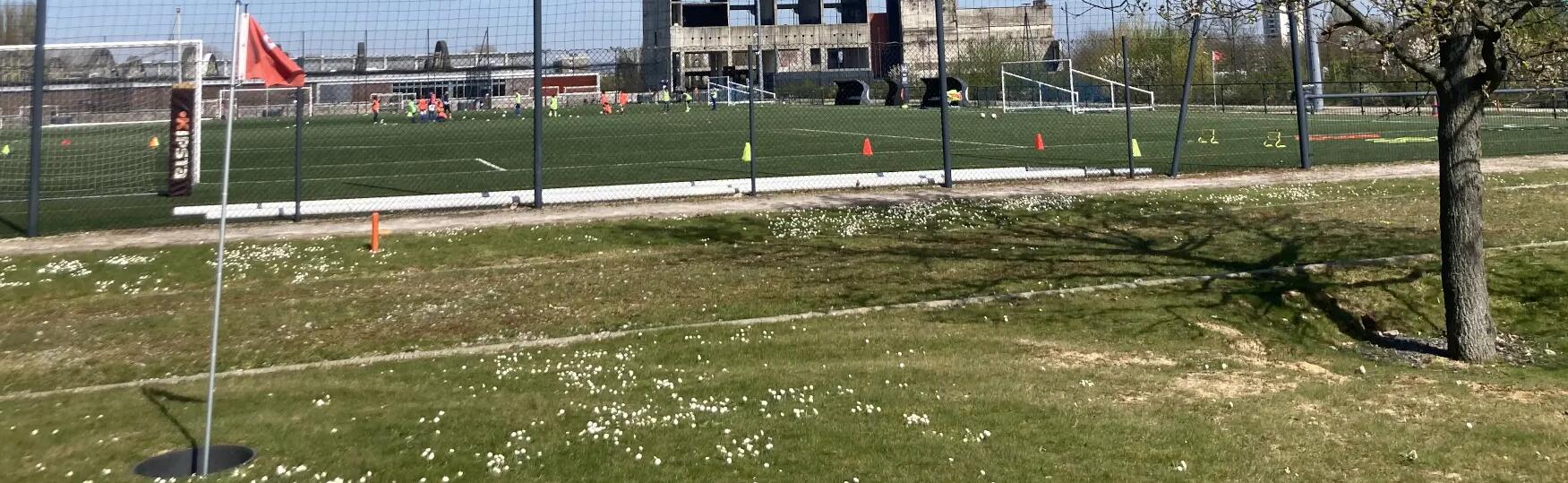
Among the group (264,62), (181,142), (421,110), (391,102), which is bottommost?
(264,62)

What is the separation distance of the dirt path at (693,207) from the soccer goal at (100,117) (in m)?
3.54

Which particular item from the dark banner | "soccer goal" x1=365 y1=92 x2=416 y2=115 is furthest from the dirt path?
"soccer goal" x1=365 y1=92 x2=416 y2=115

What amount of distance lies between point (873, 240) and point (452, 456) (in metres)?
7.67

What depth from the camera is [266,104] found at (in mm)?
47125

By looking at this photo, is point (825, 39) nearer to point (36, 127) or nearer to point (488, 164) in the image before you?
point (488, 164)

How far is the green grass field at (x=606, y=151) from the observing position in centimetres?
2111

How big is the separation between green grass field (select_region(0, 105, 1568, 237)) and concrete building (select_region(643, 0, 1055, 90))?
2.48m

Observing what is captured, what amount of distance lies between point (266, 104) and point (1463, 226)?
151ft

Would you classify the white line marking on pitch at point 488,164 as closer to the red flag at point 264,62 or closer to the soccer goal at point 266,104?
the soccer goal at point 266,104

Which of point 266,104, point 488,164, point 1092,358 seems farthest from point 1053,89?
point 1092,358

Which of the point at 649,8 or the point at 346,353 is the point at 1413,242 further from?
the point at 649,8

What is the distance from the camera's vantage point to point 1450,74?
29.2 feet

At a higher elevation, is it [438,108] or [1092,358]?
[438,108]

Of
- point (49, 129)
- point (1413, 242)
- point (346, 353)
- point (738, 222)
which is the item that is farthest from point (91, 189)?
point (1413, 242)
